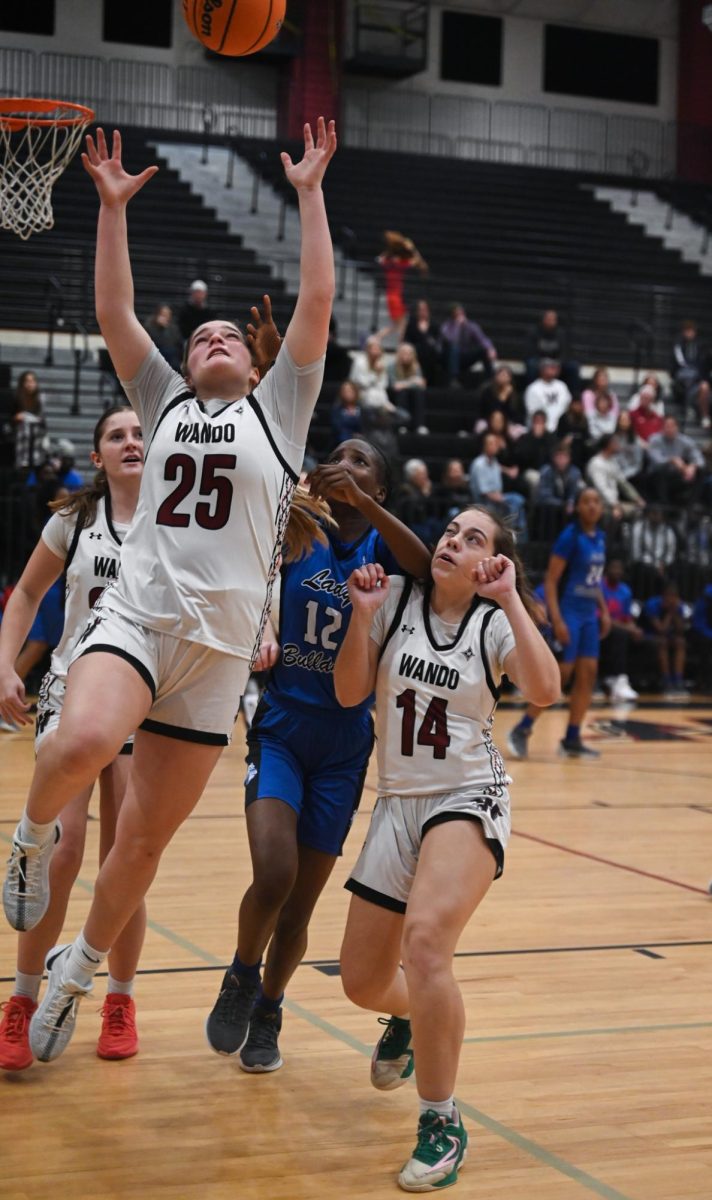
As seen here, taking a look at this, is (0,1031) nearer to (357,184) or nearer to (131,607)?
(131,607)

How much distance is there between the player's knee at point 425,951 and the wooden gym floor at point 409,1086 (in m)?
0.48

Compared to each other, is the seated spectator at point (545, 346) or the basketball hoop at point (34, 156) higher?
the seated spectator at point (545, 346)

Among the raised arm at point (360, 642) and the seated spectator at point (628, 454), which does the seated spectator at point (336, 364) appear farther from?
the raised arm at point (360, 642)

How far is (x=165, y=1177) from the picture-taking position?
3.42 m

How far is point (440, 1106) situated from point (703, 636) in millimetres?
11934

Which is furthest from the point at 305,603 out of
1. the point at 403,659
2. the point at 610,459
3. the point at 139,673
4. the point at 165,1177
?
the point at 610,459

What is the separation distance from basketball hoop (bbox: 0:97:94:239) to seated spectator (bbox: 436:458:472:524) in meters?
5.20

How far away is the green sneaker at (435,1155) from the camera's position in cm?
341

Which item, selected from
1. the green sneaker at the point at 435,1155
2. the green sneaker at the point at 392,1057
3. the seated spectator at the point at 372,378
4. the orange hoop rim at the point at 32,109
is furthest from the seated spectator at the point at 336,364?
the green sneaker at the point at 435,1155

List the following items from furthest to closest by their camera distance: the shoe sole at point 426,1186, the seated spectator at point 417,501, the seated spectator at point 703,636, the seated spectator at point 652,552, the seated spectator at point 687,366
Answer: the seated spectator at point 687,366, the seated spectator at point 652,552, the seated spectator at point 703,636, the seated spectator at point 417,501, the shoe sole at point 426,1186

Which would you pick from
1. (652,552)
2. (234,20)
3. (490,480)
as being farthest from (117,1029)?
(652,552)

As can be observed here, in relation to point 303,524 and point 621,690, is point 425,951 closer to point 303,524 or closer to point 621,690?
point 303,524

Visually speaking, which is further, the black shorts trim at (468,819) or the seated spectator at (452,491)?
the seated spectator at (452,491)

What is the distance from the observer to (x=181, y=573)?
3.66 meters
